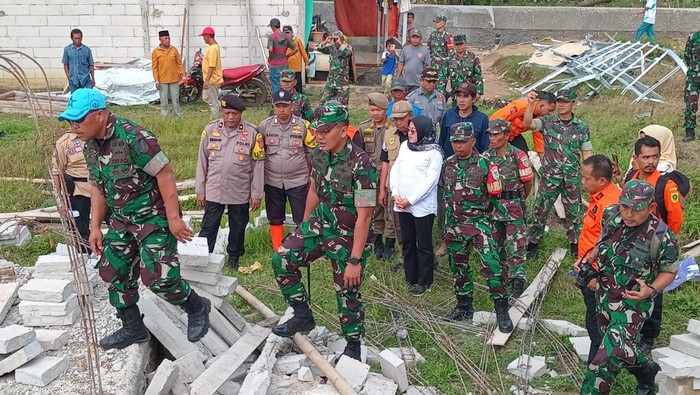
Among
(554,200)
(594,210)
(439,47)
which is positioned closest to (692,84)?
(554,200)

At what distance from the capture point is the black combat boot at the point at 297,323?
5175mm

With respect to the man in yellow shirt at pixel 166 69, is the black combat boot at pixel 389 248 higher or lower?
lower

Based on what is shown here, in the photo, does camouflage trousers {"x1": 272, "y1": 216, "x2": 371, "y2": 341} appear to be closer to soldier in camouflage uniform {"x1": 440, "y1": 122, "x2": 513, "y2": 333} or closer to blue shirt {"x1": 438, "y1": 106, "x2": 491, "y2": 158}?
soldier in camouflage uniform {"x1": 440, "y1": 122, "x2": 513, "y2": 333}

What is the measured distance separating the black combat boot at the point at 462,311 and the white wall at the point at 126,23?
11155 mm

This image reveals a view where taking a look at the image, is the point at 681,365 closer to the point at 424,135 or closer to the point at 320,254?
the point at 320,254

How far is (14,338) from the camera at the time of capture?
→ 14.5 feet

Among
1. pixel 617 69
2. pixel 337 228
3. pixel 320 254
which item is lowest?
pixel 320 254

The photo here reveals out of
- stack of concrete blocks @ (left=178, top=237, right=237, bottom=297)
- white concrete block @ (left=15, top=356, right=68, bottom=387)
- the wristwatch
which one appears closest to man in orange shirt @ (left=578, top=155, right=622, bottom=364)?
the wristwatch

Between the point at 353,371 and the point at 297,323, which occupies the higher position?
the point at 297,323

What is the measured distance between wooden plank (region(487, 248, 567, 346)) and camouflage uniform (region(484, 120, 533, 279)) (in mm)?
329

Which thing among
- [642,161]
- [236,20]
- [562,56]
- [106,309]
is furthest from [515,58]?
[106,309]

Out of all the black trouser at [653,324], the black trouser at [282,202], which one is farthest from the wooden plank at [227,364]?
the black trouser at [653,324]

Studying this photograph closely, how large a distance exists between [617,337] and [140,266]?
3171mm

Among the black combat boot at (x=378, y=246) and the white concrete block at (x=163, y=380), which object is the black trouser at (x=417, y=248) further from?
the white concrete block at (x=163, y=380)
